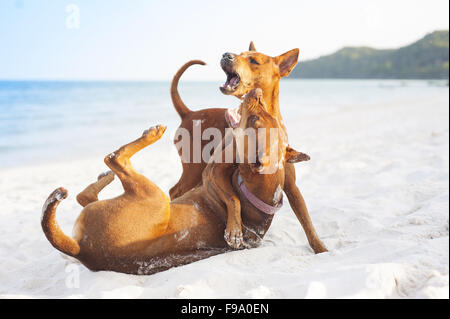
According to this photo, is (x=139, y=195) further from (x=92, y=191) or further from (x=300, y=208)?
(x=300, y=208)

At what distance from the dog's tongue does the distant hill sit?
69.9 ft

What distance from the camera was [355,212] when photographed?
142 inches

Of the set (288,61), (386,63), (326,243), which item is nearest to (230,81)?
(288,61)

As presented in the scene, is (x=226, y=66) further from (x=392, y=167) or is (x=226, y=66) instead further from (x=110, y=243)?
(x=392, y=167)

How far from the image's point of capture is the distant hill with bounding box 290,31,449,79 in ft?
116

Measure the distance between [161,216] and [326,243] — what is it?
1305 millimetres

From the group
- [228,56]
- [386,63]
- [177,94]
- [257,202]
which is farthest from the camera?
[386,63]

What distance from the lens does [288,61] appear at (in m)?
2.96

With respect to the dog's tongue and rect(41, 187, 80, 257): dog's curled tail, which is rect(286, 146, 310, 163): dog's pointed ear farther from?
rect(41, 187, 80, 257): dog's curled tail

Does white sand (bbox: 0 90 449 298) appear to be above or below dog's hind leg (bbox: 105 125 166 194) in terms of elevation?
below

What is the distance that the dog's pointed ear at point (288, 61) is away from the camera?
2.94 metres

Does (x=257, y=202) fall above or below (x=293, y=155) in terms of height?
below

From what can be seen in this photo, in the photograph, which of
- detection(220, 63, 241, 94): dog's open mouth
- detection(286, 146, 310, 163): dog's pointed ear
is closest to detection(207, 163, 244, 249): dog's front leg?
detection(286, 146, 310, 163): dog's pointed ear
